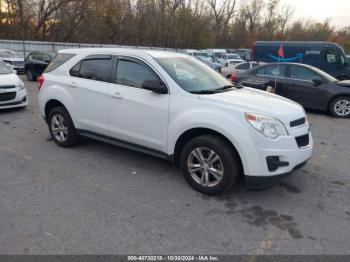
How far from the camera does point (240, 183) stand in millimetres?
4191

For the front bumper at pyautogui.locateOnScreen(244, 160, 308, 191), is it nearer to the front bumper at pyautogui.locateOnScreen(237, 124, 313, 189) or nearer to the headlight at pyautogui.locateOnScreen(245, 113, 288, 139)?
the front bumper at pyautogui.locateOnScreen(237, 124, 313, 189)

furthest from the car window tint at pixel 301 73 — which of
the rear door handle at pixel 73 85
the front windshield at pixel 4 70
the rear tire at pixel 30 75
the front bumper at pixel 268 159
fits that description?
the rear tire at pixel 30 75

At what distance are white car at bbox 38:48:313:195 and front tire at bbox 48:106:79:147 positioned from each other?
0.8 inches

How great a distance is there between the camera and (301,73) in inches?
362

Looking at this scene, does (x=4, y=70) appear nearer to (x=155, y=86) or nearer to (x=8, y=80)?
(x=8, y=80)

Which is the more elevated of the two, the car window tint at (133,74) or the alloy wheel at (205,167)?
the car window tint at (133,74)

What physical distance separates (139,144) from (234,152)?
1442mm

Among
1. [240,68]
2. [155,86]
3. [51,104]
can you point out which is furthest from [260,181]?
[240,68]

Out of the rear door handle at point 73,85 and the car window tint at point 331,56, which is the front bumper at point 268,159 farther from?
the car window tint at point 331,56

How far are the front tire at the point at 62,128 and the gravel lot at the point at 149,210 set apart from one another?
12.3 inches

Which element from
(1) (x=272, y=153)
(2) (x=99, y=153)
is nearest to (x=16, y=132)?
(2) (x=99, y=153)

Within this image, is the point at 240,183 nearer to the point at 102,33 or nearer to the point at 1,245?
the point at 1,245

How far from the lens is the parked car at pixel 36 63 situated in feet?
52.1

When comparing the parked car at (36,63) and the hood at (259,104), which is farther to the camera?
the parked car at (36,63)
